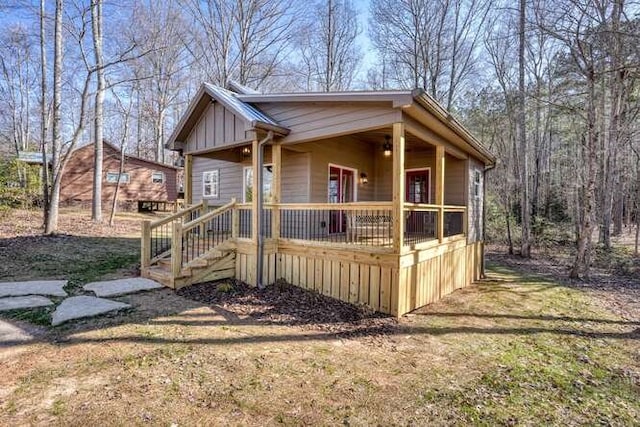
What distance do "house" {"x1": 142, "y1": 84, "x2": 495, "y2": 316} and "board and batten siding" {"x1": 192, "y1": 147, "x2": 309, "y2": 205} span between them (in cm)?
4

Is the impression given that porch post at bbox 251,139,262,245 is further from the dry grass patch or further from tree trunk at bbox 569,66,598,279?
tree trunk at bbox 569,66,598,279

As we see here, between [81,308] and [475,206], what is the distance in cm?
1004

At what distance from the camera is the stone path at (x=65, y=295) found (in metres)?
4.82

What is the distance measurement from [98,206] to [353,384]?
51.6 feet

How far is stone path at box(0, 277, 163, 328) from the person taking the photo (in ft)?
15.8

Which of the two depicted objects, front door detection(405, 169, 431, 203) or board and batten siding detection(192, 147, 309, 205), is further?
front door detection(405, 169, 431, 203)

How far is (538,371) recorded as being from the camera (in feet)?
12.6

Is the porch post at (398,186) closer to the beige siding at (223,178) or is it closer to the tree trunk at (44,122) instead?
the beige siding at (223,178)

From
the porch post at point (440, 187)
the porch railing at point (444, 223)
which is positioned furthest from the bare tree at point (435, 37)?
the porch post at point (440, 187)

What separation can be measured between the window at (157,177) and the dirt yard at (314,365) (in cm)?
2083

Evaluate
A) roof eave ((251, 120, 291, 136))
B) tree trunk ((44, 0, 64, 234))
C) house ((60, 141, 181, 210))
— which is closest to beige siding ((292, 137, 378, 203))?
roof eave ((251, 120, 291, 136))

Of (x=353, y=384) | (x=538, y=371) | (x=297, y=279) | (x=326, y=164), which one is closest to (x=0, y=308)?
(x=297, y=279)

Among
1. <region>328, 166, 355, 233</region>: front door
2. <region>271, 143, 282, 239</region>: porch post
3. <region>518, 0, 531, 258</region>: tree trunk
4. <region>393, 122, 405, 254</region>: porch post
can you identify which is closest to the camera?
<region>393, 122, 405, 254</region>: porch post

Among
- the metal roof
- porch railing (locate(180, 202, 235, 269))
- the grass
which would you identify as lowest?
the grass
